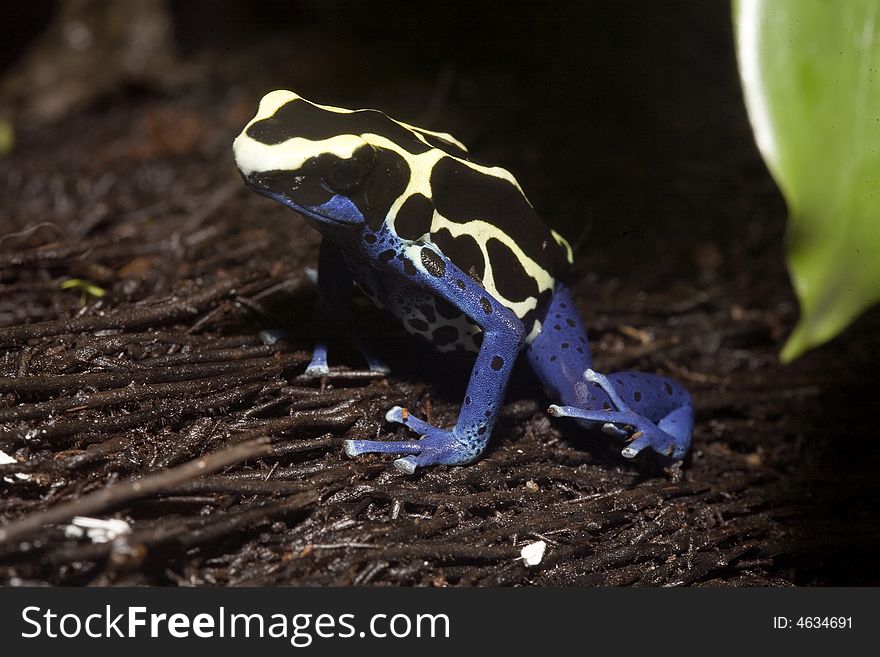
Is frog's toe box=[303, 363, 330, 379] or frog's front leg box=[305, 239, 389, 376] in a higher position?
frog's front leg box=[305, 239, 389, 376]

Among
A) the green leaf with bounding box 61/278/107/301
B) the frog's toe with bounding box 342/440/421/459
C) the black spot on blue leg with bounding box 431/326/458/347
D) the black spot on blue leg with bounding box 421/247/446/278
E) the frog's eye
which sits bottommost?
the frog's toe with bounding box 342/440/421/459

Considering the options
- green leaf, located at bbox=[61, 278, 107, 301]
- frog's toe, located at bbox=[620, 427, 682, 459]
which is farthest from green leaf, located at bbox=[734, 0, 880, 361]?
green leaf, located at bbox=[61, 278, 107, 301]

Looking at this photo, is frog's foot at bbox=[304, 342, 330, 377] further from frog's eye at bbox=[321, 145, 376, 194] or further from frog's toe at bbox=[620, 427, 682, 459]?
frog's toe at bbox=[620, 427, 682, 459]

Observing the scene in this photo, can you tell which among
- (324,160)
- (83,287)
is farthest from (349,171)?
(83,287)

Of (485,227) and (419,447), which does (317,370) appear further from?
(485,227)

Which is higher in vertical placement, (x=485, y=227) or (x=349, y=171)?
(x=349, y=171)

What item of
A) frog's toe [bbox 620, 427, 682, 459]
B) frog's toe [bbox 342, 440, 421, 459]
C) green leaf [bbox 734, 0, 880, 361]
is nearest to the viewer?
green leaf [bbox 734, 0, 880, 361]
